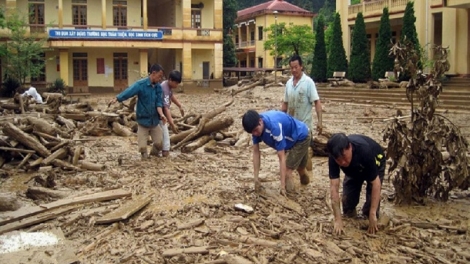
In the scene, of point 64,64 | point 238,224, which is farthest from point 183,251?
point 64,64

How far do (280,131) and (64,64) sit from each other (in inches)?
1380

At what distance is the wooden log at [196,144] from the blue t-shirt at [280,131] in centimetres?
436

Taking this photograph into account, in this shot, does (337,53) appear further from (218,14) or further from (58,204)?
(58,204)

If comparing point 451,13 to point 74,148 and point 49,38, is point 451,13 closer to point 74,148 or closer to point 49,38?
point 74,148

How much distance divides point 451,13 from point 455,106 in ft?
26.3

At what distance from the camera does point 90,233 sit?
621 cm

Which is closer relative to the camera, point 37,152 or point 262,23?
point 37,152

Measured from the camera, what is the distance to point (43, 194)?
7.82 m

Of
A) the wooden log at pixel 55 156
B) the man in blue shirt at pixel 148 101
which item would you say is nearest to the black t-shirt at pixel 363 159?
the man in blue shirt at pixel 148 101

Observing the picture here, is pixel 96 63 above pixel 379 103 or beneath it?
above

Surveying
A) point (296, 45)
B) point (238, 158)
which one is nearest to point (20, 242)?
point (238, 158)

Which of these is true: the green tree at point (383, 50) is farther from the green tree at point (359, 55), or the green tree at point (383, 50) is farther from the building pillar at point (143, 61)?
the building pillar at point (143, 61)

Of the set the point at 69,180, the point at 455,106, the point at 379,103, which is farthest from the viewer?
the point at 379,103

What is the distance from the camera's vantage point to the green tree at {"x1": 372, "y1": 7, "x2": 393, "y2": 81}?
29281 millimetres
